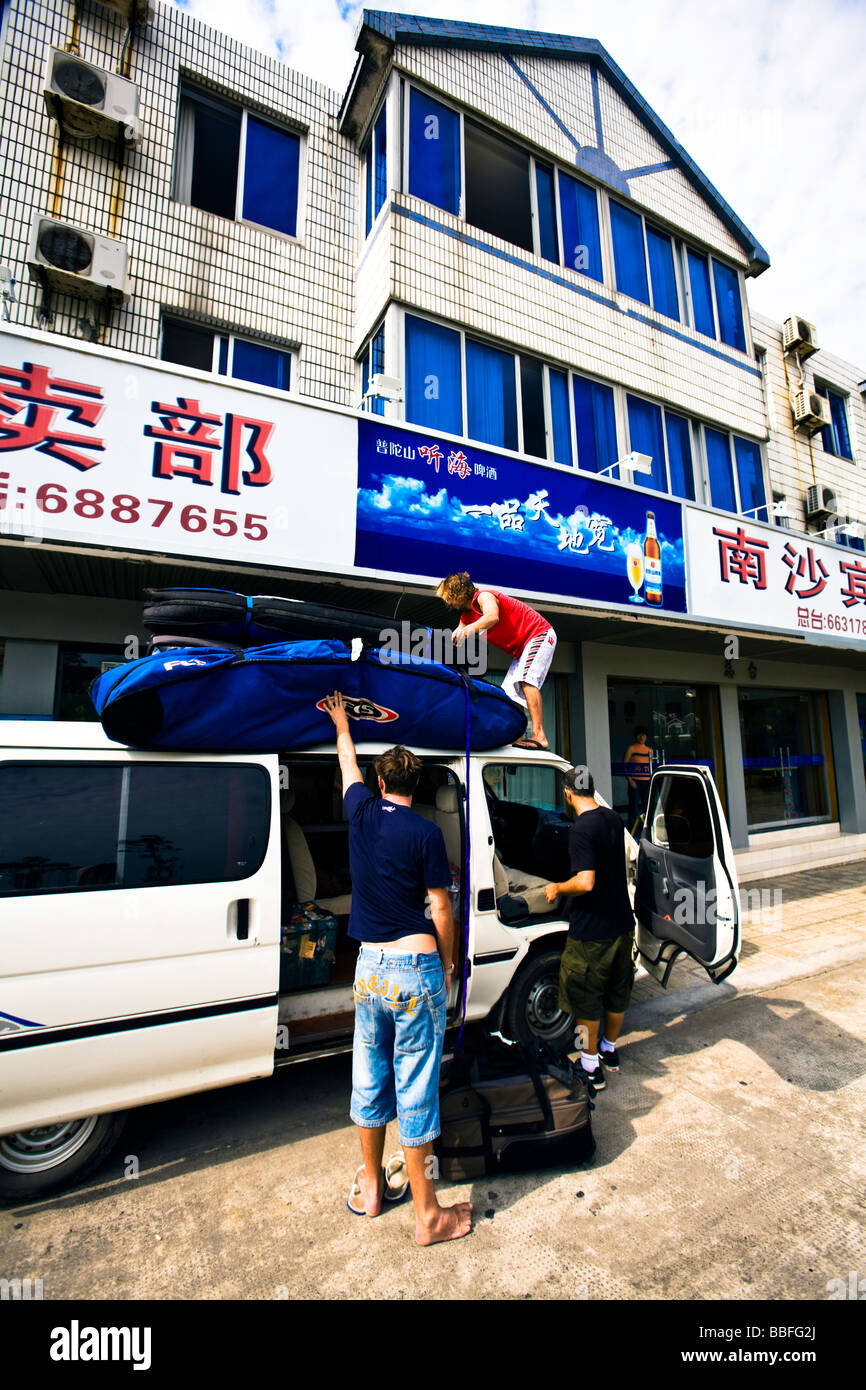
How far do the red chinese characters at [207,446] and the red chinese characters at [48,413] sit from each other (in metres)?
0.40

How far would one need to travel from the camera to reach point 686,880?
452 centimetres

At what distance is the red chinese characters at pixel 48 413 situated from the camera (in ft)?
13.5

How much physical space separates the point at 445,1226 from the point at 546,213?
11.3 meters

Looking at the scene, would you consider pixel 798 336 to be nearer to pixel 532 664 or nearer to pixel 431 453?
pixel 431 453

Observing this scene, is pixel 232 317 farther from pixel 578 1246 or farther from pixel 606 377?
pixel 578 1246

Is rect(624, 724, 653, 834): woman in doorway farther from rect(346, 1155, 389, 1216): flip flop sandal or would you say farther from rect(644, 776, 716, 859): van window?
rect(346, 1155, 389, 1216): flip flop sandal

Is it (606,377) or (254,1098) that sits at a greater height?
(606,377)

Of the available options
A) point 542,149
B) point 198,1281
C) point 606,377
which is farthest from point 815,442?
point 198,1281

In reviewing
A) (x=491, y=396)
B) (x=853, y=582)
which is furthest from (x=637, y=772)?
(x=491, y=396)

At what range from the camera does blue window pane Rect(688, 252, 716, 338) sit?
10.6 metres

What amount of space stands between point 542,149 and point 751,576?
22.6 feet

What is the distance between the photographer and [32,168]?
245 inches

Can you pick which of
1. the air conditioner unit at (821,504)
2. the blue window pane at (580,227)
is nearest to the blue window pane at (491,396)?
the blue window pane at (580,227)

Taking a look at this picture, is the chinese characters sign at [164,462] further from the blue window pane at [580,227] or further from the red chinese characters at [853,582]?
the red chinese characters at [853,582]
